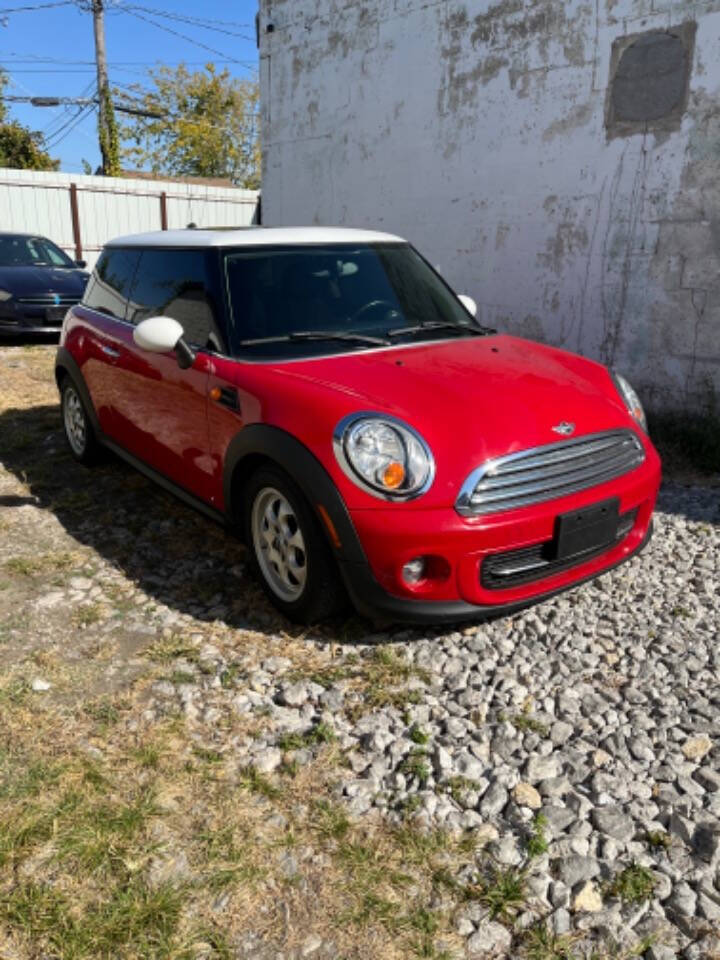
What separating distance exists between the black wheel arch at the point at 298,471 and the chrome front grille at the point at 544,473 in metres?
0.42

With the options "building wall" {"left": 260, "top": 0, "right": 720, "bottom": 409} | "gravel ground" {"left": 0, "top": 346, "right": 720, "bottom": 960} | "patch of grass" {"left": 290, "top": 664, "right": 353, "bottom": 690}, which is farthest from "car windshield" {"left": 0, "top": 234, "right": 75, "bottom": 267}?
"patch of grass" {"left": 290, "top": 664, "right": 353, "bottom": 690}

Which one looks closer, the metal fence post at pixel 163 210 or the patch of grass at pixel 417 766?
the patch of grass at pixel 417 766

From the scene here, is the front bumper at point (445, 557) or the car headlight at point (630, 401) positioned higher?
the car headlight at point (630, 401)

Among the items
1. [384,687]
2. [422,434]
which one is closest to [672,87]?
[422,434]

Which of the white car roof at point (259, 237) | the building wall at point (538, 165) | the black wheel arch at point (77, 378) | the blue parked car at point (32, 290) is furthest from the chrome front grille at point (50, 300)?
the white car roof at point (259, 237)

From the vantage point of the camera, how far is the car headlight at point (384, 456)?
269cm

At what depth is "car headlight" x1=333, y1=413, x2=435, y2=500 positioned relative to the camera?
269cm

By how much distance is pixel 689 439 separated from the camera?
5.76 metres

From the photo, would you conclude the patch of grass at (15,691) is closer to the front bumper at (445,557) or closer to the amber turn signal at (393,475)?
the front bumper at (445,557)

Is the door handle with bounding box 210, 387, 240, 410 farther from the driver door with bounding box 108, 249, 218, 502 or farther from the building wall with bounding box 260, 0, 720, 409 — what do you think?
the building wall with bounding box 260, 0, 720, 409

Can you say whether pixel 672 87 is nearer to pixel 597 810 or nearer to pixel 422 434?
pixel 422 434

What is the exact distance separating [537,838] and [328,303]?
8.30ft

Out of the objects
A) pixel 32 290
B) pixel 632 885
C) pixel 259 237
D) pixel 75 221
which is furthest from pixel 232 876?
pixel 75 221

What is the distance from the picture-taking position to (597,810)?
86.4 inches
